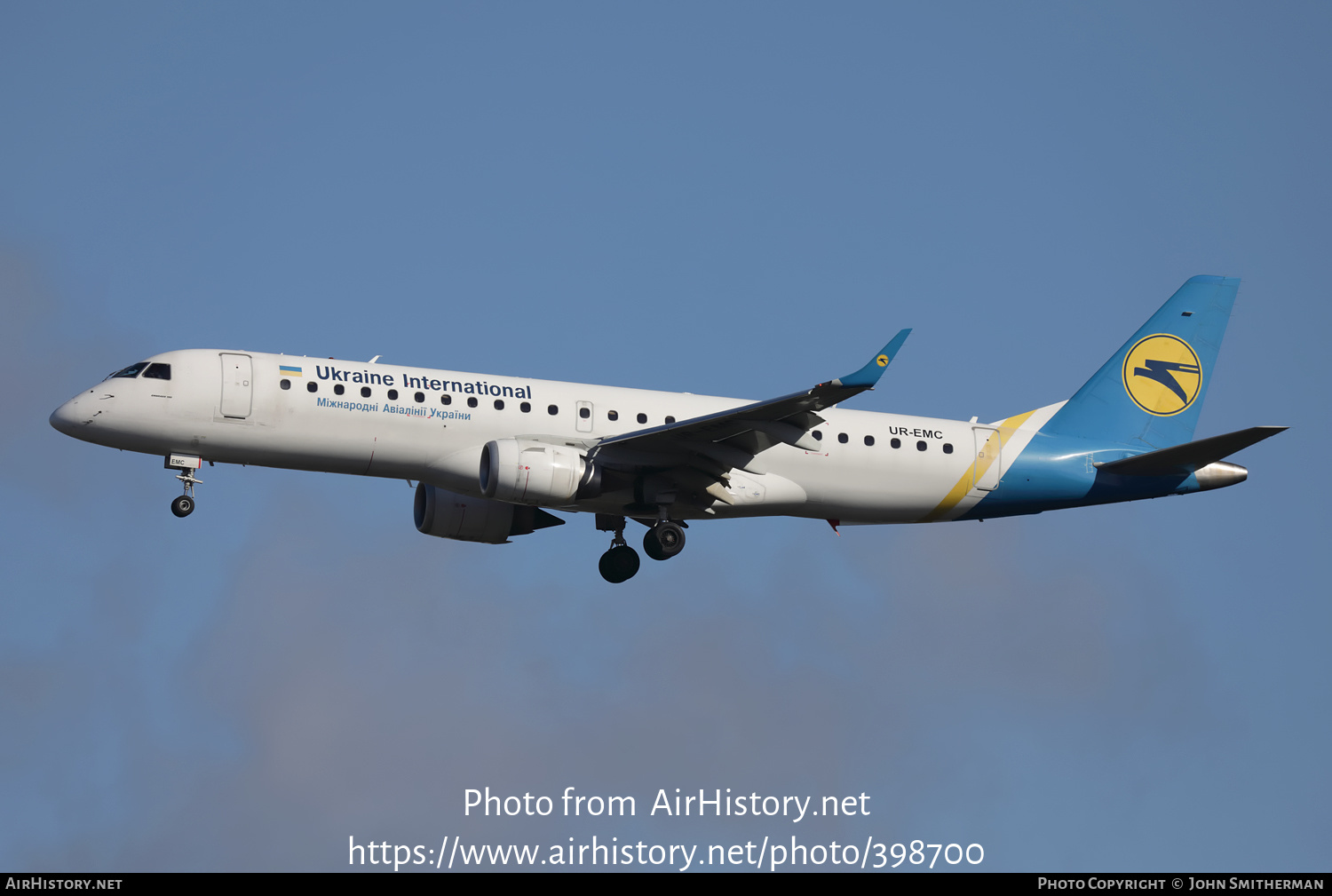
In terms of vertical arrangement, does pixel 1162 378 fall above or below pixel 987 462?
above

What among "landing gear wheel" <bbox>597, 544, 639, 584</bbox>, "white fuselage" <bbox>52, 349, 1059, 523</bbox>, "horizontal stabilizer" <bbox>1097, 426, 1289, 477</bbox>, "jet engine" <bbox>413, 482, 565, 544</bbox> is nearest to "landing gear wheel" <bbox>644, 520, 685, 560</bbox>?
"white fuselage" <bbox>52, 349, 1059, 523</bbox>

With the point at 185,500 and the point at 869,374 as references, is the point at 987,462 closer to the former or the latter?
the point at 869,374

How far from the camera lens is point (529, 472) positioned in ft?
110

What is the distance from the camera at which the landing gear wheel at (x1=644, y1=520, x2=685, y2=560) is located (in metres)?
35.8

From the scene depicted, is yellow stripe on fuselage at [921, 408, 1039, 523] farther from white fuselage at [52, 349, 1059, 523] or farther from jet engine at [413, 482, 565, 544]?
jet engine at [413, 482, 565, 544]

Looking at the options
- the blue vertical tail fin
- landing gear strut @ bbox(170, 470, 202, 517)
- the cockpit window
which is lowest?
Result: landing gear strut @ bbox(170, 470, 202, 517)

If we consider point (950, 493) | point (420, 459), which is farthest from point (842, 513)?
point (420, 459)

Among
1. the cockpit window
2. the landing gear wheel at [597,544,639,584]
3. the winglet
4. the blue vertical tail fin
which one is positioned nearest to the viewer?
the winglet

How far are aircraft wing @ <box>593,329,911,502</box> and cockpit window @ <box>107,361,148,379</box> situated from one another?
9.97m

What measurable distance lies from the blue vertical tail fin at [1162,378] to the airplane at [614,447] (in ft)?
0.61

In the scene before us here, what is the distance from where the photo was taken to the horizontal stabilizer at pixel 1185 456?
35344mm

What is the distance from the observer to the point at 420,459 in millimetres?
34438

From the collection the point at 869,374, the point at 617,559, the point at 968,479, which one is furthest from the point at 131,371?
the point at 968,479

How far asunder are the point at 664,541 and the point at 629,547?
8.73ft
